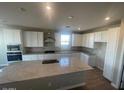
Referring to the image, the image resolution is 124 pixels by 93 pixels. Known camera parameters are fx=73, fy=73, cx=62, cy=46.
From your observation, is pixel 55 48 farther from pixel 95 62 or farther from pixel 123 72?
pixel 123 72

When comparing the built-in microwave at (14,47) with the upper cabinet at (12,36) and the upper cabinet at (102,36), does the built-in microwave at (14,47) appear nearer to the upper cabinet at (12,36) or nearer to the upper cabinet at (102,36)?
the upper cabinet at (12,36)

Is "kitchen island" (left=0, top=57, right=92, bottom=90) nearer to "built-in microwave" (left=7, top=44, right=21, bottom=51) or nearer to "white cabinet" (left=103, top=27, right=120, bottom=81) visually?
"white cabinet" (left=103, top=27, right=120, bottom=81)

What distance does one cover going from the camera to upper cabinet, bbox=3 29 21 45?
3.75 m

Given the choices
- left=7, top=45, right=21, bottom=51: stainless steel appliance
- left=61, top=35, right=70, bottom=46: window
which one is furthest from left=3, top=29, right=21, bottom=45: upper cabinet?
left=61, top=35, right=70, bottom=46: window

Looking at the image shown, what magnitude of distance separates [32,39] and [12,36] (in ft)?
3.33

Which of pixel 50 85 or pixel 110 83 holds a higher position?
pixel 50 85

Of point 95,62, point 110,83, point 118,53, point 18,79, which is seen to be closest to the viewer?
point 18,79

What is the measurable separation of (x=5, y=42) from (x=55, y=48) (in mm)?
2921

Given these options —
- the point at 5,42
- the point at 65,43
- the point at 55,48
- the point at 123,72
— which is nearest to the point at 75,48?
the point at 65,43

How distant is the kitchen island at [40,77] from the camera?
164cm

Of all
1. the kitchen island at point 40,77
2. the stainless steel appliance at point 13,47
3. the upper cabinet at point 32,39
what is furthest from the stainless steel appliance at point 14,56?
the kitchen island at point 40,77

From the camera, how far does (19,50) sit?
395 centimetres

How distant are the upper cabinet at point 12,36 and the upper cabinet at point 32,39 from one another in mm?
456

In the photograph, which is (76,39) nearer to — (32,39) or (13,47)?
(32,39)
